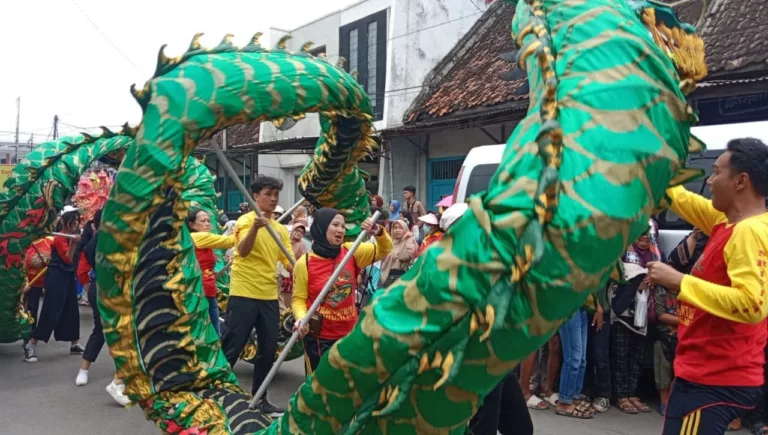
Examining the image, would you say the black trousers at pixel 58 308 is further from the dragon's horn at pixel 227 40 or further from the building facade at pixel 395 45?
the building facade at pixel 395 45

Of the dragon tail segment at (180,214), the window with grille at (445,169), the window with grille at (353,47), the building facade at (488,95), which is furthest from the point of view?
the window with grille at (353,47)

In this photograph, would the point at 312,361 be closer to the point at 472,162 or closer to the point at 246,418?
the point at 246,418

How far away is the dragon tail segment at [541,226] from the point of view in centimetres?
131

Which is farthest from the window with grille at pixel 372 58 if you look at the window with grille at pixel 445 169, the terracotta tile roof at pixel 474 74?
the window with grille at pixel 445 169

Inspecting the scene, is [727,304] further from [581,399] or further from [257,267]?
[257,267]

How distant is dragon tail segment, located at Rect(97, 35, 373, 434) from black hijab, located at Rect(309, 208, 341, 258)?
1.11 meters

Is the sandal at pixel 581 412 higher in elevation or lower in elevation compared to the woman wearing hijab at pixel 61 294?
lower

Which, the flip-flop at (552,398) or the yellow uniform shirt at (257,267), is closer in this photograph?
the yellow uniform shirt at (257,267)

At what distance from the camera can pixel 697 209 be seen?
9.04 ft

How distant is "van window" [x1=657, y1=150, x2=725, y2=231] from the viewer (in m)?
4.98

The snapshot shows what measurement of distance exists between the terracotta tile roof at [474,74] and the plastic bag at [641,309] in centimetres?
503

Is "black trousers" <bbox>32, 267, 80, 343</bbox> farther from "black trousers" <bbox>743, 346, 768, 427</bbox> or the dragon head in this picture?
the dragon head

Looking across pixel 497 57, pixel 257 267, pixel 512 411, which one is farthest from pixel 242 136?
pixel 512 411

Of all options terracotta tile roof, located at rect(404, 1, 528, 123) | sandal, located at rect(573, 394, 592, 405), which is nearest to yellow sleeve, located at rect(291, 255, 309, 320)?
sandal, located at rect(573, 394, 592, 405)
